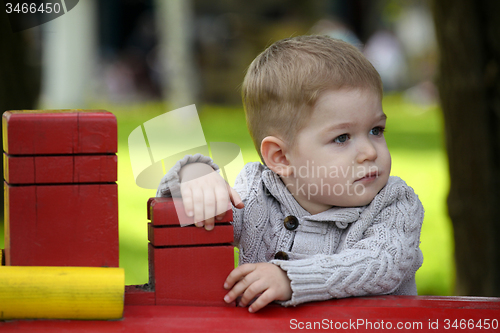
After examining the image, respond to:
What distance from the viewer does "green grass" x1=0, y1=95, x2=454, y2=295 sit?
14.4ft

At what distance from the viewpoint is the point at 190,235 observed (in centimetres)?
155

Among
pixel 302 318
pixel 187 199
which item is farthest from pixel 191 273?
pixel 302 318

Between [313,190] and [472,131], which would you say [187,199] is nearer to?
[313,190]

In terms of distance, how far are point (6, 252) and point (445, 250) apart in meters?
4.23

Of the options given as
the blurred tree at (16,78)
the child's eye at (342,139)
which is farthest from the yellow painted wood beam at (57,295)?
the blurred tree at (16,78)

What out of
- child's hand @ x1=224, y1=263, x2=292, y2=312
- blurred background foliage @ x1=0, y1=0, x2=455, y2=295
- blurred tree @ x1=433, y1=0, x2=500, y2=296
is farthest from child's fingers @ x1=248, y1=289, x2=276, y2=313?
blurred background foliage @ x1=0, y1=0, x2=455, y2=295

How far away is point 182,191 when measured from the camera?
1.63 meters

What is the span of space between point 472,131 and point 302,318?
80.7 inches

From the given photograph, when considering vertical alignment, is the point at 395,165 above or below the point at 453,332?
above

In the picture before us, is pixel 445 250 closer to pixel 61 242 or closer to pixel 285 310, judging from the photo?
pixel 285 310

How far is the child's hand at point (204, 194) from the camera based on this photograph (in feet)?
5.07

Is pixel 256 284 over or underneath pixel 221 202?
underneath

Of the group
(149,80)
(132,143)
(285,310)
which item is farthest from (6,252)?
(149,80)

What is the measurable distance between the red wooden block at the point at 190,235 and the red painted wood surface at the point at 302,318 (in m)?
0.18
